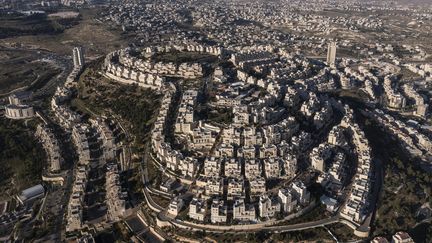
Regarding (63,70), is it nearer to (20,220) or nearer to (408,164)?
(20,220)

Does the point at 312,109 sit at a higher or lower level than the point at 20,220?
higher

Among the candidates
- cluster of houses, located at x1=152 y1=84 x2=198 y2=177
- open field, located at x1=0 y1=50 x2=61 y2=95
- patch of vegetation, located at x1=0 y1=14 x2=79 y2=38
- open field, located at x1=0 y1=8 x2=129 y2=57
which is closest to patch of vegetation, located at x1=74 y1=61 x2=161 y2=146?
cluster of houses, located at x1=152 y1=84 x2=198 y2=177

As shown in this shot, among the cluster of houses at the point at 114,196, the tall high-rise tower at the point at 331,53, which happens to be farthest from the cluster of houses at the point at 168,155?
the tall high-rise tower at the point at 331,53

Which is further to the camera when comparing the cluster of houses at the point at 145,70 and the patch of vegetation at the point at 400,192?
the cluster of houses at the point at 145,70

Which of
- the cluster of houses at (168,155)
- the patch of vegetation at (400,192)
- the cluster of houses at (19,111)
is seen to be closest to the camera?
the patch of vegetation at (400,192)

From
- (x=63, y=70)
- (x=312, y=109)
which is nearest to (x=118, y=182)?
(x=312, y=109)

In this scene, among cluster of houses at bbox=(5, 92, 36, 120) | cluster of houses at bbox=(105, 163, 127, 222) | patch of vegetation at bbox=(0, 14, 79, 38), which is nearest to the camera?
cluster of houses at bbox=(105, 163, 127, 222)

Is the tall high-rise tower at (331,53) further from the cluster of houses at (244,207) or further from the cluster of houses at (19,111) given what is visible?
the cluster of houses at (19,111)

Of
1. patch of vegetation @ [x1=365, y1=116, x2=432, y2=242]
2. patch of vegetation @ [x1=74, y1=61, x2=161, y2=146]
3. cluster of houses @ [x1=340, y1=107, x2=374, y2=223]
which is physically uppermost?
patch of vegetation @ [x1=74, y1=61, x2=161, y2=146]

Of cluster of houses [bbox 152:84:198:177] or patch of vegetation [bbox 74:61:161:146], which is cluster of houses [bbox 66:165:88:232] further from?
cluster of houses [bbox 152:84:198:177]
